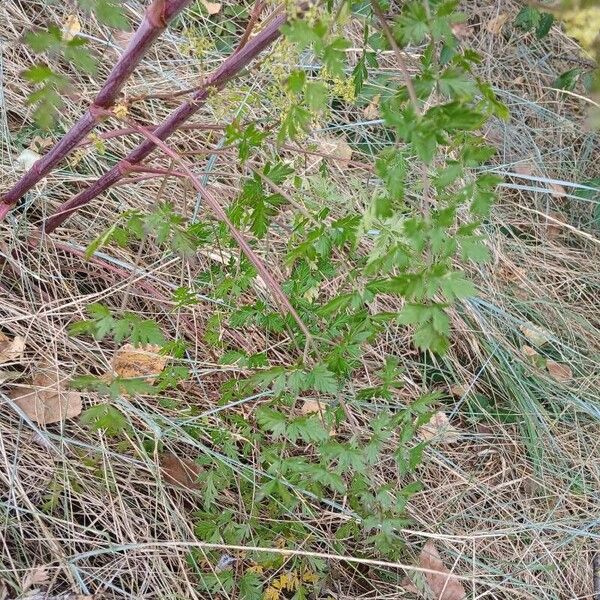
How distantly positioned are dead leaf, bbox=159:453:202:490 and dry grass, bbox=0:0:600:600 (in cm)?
3

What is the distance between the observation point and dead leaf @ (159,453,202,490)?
188cm

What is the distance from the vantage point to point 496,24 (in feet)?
10.4

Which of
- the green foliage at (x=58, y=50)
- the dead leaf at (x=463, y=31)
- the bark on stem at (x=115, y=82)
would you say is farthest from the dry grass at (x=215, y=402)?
the dead leaf at (x=463, y=31)

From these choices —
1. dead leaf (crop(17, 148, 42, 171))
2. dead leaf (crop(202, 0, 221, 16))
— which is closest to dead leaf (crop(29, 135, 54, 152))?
dead leaf (crop(17, 148, 42, 171))

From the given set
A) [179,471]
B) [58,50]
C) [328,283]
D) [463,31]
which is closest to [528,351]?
[328,283]

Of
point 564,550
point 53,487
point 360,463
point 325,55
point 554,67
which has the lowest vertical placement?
point 53,487

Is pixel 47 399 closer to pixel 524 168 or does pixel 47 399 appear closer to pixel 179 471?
pixel 179 471

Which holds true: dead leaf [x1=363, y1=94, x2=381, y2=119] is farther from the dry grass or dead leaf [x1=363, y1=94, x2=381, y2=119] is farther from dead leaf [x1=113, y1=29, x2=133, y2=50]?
dead leaf [x1=113, y1=29, x2=133, y2=50]

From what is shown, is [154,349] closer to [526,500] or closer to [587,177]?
[526,500]

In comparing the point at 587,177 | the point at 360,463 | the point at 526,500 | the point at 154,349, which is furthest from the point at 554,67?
the point at 360,463

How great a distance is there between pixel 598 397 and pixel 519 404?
0.29 meters

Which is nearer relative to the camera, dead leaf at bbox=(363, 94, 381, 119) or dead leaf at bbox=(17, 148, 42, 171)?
dead leaf at bbox=(17, 148, 42, 171)

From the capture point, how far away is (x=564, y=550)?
7.03ft

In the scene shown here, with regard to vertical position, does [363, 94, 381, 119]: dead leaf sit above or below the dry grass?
above
